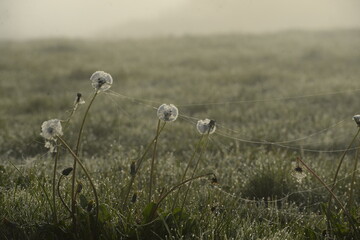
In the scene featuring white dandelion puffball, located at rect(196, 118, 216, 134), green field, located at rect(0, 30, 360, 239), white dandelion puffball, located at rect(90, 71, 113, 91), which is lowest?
green field, located at rect(0, 30, 360, 239)

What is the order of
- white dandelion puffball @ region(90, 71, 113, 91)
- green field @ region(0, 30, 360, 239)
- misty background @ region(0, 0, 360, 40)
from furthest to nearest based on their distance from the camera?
misty background @ region(0, 0, 360, 40), green field @ region(0, 30, 360, 239), white dandelion puffball @ region(90, 71, 113, 91)

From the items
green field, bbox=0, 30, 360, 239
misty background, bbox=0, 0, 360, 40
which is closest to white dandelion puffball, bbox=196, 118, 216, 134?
green field, bbox=0, 30, 360, 239

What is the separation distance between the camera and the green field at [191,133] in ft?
9.50

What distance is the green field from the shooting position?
289cm

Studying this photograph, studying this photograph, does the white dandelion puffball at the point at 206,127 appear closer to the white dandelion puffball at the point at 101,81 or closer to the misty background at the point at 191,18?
the white dandelion puffball at the point at 101,81

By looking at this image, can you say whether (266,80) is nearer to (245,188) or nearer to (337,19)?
(245,188)

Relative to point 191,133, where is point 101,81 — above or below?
above

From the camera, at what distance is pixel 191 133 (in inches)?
258

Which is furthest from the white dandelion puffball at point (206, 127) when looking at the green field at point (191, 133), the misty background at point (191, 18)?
the misty background at point (191, 18)

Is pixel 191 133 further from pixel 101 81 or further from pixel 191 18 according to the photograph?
pixel 191 18

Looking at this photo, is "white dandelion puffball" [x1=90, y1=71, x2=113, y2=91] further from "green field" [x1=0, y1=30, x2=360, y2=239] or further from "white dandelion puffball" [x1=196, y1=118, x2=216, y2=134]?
"green field" [x1=0, y1=30, x2=360, y2=239]

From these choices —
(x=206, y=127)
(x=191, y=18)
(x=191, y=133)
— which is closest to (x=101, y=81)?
(x=206, y=127)

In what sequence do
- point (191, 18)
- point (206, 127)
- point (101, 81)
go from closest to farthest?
point (101, 81) < point (206, 127) < point (191, 18)

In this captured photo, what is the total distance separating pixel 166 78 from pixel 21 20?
21.1 metres
